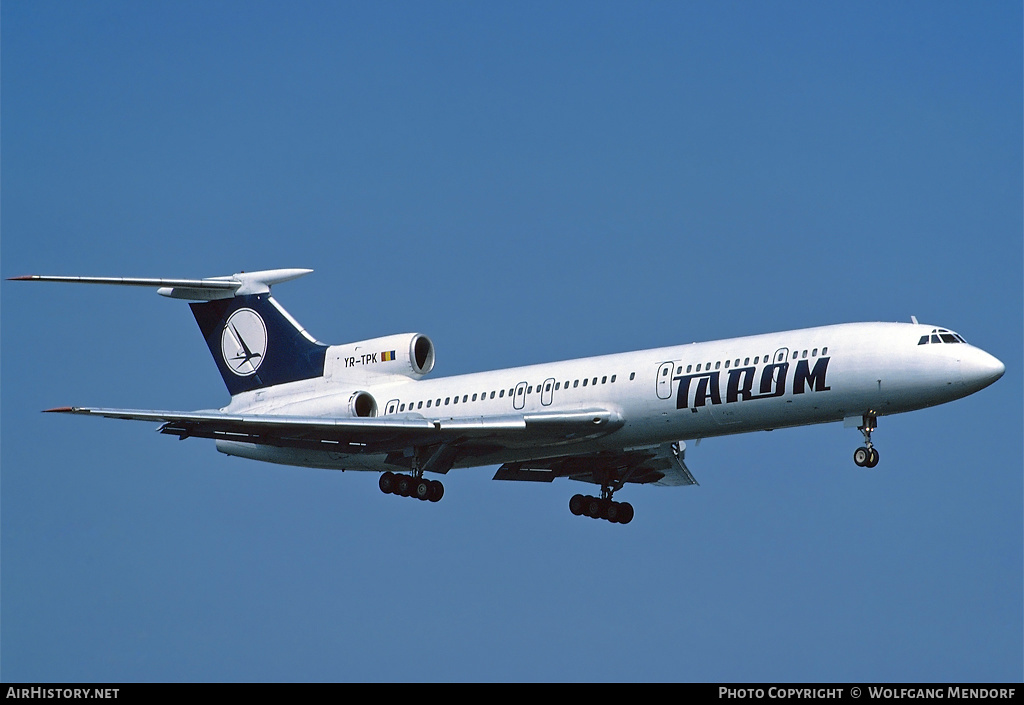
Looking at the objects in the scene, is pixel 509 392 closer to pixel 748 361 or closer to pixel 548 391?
pixel 548 391

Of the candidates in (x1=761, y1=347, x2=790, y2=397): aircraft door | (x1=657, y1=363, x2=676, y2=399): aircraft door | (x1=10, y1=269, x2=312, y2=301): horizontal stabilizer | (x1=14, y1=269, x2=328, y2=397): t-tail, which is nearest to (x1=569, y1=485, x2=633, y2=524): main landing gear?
(x1=657, y1=363, x2=676, y2=399): aircraft door

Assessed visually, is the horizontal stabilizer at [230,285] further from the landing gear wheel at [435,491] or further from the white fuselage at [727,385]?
the landing gear wheel at [435,491]

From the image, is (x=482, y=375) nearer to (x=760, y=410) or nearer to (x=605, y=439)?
(x=605, y=439)

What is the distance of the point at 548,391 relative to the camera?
37062 mm

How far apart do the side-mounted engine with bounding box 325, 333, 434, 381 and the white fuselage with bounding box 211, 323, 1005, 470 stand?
103 centimetres

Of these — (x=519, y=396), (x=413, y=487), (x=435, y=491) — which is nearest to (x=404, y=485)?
(x=413, y=487)

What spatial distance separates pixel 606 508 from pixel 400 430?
6.84 meters

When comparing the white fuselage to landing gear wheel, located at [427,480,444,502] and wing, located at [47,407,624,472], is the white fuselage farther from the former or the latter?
landing gear wheel, located at [427,480,444,502]

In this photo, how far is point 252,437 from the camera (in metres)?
39.2

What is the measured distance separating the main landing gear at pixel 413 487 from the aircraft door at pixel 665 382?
21.1ft

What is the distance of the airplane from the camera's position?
33.3 meters

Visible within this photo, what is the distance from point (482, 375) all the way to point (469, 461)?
2.10m
